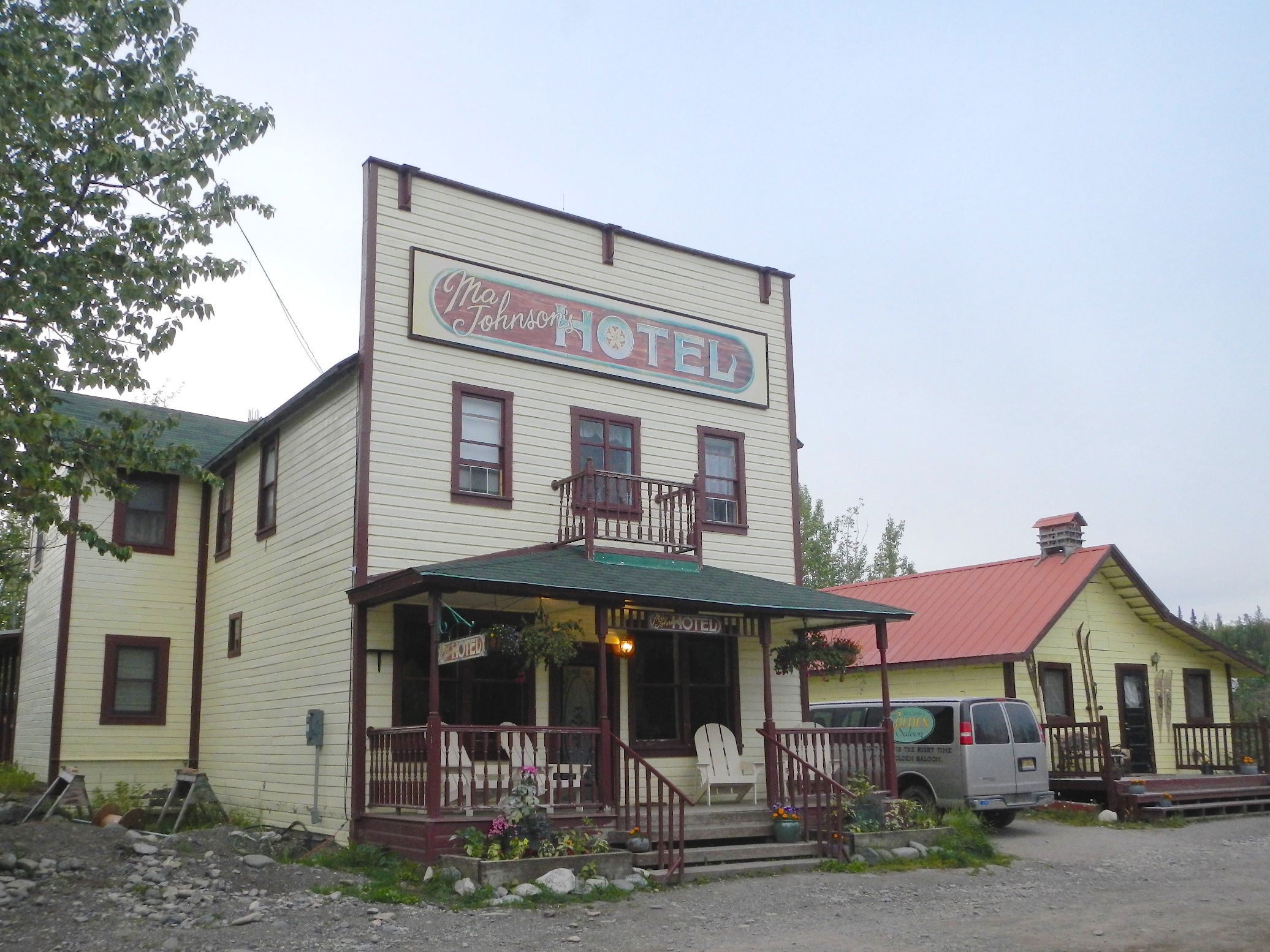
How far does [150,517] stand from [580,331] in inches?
359

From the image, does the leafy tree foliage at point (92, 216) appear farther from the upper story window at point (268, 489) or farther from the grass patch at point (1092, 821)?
the grass patch at point (1092, 821)

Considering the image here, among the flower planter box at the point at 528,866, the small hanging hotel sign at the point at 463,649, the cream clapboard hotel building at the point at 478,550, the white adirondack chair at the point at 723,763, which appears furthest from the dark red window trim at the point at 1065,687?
the small hanging hotel sign at the point at 463,649

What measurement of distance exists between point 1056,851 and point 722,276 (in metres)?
9.61

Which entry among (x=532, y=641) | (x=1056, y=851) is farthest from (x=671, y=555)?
(x=1056, y=851)

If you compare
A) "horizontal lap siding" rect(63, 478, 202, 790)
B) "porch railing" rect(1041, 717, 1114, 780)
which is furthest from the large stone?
"porch railing" rect(1041, 717, 1114, 780)

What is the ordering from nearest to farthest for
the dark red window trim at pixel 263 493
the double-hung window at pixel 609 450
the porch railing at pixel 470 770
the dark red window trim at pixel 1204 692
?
the porch railing at pixel 470 770, the double-hung window at pixel 609 450, the dark red window trim at pixel 263 493, the dark red window trim at pixel 1204 692

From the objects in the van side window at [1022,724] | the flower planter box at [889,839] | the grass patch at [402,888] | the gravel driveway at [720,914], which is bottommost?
the gravel driveway at [720,914]

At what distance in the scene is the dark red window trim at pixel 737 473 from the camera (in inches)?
704

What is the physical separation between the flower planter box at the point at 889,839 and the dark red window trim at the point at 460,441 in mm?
6041

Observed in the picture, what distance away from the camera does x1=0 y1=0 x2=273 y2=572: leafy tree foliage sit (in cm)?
1197

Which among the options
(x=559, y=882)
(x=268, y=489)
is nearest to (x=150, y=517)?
(x=268, y=489)

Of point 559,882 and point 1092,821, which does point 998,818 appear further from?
point 559,882

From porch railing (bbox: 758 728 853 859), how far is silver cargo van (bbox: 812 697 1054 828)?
2485mm

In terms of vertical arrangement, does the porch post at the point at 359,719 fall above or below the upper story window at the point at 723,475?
below
